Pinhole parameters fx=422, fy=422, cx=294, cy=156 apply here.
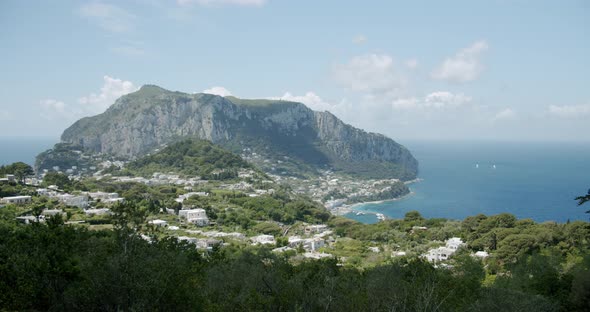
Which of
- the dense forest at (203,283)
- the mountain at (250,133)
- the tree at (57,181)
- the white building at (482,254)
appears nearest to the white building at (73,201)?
the tree at (57,181)

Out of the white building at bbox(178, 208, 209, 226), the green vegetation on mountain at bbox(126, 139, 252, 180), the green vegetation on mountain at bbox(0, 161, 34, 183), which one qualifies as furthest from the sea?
the green vegetation on mountain at bbox(0, 161, 34, 183)

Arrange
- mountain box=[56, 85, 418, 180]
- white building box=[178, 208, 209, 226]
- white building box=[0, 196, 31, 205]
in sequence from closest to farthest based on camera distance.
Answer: white building box=[0, 196, 31, 205]
white building box=[178, 208, 209, 226]
mountain box=[56, 85, 418, 180]

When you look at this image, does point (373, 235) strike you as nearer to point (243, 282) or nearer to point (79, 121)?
point (243, 282)

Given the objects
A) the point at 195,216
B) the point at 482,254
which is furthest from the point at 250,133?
the point at 482,254

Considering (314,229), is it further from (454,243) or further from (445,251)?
(445,251)

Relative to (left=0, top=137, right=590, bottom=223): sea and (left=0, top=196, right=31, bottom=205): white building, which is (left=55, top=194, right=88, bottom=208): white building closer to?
(left=0, top=196, right=31, bottom=205): white building

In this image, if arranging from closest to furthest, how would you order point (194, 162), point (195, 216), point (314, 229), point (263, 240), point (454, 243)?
point (454, 243), point (263, 240), point (195, 216), point (314, 229), point (194, 162)
